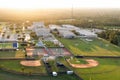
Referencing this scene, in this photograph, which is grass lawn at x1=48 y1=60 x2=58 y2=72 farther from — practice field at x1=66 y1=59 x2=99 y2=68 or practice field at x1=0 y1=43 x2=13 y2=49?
practice field at x1=0 y1=43 x2=13 y2=49

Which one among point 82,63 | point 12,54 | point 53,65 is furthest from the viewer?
point 12,54

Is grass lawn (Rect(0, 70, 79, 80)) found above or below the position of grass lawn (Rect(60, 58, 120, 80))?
above

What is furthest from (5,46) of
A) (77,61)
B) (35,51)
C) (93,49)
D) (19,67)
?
(93,49)

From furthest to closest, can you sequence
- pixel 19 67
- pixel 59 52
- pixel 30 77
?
pixel 59 52, pixel 19 67, pixel 30 77

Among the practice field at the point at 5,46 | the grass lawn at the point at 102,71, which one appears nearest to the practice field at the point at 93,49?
the grass lawn at the point at 102,71

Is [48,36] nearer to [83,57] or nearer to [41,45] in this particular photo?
[41,45]

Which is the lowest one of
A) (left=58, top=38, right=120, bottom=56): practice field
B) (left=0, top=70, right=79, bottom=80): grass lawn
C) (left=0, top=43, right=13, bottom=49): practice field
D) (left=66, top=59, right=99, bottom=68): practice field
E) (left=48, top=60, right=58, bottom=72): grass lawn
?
(left=58, top=38, right=120, bottom=56): practice field

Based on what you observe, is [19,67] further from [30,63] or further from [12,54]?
[12,54]

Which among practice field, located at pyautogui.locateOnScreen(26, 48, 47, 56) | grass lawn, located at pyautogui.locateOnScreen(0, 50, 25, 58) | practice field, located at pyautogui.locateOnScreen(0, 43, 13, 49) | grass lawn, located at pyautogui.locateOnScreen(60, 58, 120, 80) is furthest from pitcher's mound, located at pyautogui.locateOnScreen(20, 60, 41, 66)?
practice field, located at pyautogui.locateOnScreen(0, 43, 13, 49)

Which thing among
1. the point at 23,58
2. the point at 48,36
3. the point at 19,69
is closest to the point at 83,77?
the point at 19,69
